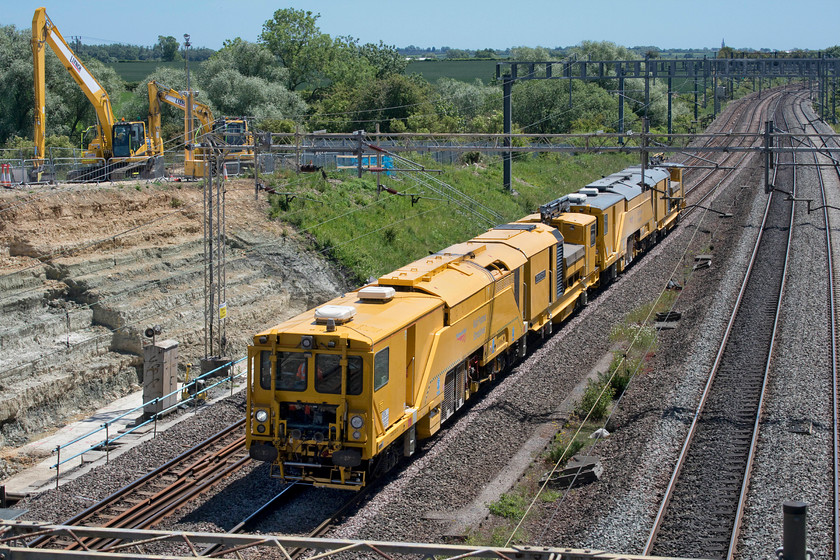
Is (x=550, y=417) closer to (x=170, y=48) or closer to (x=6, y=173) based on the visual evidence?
(x=6, y=173)

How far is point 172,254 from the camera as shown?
2808cm

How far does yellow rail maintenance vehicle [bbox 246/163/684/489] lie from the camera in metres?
13.1

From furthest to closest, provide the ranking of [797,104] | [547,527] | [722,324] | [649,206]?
[797,104]
[649,206]
[722,324]
[547,527]

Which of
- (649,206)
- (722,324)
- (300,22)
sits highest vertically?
(300,22)

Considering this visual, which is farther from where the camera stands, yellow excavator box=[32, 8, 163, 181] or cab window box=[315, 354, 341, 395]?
yellow excavator box=[32, 8, 163, 181]

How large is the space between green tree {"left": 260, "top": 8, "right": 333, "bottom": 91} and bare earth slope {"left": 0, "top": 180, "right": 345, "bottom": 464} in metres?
38.9

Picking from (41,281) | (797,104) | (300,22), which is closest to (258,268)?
(41,281)

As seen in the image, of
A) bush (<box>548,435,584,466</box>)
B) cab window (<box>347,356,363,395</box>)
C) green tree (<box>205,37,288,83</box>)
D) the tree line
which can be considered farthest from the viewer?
green tree (<box>205,37,288,83</box>)

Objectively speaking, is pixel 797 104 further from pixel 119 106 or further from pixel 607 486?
pixel 607 486

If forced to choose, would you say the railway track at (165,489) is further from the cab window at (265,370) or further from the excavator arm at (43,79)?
the excavator arm at (43,79)

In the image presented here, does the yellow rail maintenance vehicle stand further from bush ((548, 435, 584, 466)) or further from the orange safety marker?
the orange safety marker

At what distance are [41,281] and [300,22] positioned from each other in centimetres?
4961

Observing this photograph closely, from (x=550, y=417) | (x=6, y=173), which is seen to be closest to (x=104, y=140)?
(x=6, y=173)

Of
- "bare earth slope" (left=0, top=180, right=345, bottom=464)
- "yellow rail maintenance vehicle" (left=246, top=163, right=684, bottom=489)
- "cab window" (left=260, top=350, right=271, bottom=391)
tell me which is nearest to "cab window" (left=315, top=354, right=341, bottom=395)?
"yellow rail maintenance vehicle" (left=246, top=163, right=684, bottom=489)
